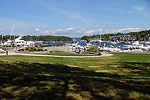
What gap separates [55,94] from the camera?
5027 mm

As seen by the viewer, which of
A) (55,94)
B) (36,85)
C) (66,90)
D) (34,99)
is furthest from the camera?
(36,85)

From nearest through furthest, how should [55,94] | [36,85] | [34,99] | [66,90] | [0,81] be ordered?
[34,99] → [55,94] → [66,90] → [36,85] → [0,81]

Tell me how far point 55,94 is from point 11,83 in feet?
7.91

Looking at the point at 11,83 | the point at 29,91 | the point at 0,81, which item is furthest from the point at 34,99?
the point at 0,81

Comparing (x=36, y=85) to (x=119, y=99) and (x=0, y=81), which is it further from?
(x=119, y=99)

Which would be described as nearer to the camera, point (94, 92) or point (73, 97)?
point (73, 97)

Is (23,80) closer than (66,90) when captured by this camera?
No

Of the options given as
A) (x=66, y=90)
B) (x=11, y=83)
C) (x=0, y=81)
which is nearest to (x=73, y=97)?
(x=66, y=90)

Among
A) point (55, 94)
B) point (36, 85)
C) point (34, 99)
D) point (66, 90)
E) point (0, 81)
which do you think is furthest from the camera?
point (0, 81)

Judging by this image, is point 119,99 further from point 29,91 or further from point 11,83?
point 11,83

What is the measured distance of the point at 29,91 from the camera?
206 inches

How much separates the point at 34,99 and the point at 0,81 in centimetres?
275

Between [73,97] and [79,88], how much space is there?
3.06 feet

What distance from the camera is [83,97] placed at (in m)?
4.77
